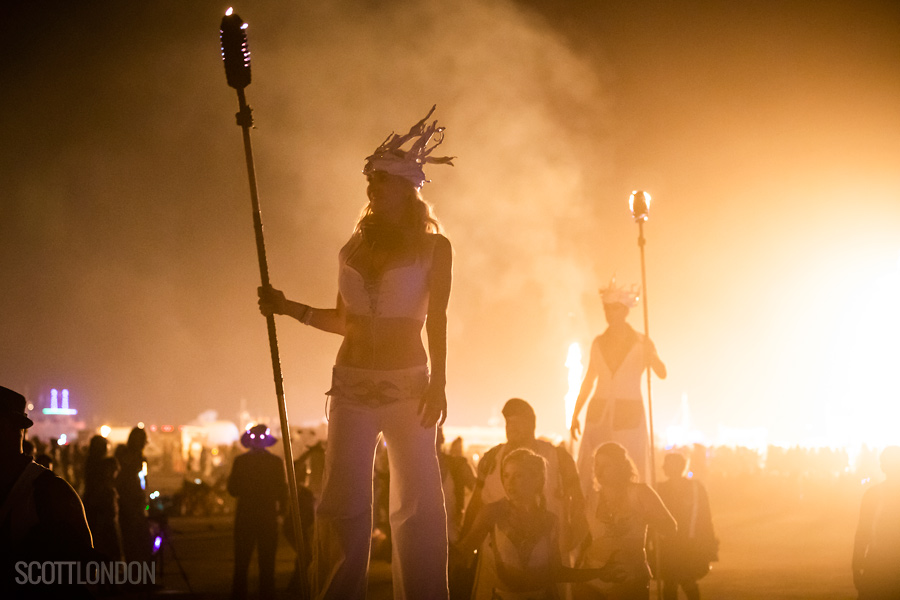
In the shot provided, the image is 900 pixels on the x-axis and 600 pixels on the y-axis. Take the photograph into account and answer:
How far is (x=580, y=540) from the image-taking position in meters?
7.07

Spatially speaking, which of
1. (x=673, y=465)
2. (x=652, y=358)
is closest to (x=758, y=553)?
(x=673, y=465)

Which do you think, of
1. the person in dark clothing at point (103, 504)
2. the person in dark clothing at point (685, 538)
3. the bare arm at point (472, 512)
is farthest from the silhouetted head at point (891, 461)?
the person in dark clothing at point (103, 504)

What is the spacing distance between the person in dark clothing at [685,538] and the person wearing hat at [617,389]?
0.83 m

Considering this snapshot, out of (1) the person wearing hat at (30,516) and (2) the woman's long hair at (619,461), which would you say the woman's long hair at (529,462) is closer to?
(2) the woman's long hair at (619,461)

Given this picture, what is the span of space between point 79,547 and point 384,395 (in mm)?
1468

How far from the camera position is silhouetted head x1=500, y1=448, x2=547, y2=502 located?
6281 millimetres

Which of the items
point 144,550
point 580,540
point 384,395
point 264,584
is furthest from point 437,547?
point 144,550

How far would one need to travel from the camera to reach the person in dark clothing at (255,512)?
11461mm

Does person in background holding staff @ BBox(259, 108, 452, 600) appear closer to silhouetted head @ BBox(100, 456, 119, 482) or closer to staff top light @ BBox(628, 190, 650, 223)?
staff top light @ BBox(628, 190, 650, 223)

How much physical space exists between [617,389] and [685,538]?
6.53ft

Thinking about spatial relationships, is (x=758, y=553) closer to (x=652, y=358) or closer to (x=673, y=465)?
(x=673, y=465)

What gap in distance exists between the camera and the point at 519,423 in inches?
289

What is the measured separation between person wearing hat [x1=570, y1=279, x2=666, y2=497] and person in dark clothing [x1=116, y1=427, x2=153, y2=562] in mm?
6018

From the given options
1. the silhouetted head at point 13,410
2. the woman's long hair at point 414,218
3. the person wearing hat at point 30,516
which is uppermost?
the woman's long hair at point 414,218
